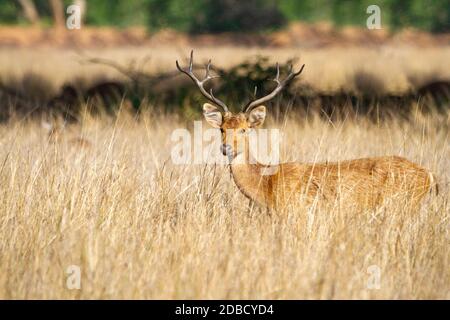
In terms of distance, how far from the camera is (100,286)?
5281 millimetres

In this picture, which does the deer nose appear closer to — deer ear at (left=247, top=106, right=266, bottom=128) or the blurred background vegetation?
deer ear at (left=247, top=106, right=266, bottom=128)

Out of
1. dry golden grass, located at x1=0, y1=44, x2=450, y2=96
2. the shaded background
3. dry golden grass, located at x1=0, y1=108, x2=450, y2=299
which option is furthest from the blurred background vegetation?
dry golden grass, located at x1=0, y1=108, x2=450, y2=299

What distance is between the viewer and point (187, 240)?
19.3 feet

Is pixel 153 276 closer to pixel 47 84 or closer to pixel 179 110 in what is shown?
pixel 179 110

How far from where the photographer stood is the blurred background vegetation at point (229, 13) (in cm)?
3850

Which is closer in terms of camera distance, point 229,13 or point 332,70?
point 332,70

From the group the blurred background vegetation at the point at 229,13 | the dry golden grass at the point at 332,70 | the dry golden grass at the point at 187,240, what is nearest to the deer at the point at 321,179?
the dry golden grass at the point at 187,240

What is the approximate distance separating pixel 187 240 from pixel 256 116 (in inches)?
75.2

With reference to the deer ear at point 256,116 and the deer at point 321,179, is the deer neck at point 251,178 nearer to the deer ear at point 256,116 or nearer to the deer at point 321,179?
the deer at point 321,179

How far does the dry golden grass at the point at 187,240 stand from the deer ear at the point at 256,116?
44cm

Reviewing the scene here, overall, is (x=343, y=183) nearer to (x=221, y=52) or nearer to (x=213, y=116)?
(x=213, y=116)

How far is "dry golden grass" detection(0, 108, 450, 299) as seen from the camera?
17.5 ft

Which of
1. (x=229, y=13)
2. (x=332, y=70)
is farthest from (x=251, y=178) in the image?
(x=229, y=13)

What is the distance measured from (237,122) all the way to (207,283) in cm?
203
